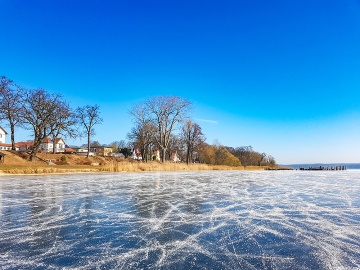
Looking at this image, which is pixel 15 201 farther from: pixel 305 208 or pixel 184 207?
pixel 305 208

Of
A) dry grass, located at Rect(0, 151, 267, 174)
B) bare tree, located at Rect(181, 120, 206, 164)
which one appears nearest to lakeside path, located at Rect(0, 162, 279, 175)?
dry grass, located at Rect(0, 151, 267, 174)

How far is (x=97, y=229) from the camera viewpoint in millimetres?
4453

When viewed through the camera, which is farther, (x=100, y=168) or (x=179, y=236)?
(x=100, y=168)

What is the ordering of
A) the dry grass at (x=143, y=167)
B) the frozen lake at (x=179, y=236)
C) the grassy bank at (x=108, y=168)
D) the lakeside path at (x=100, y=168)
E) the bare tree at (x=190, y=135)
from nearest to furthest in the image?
the frozen lake at (x=179, y=236), the lakeside path at (x=100, y=168), the grassy bank at (x=108, y=168), the dry grass at (x=143, y=167), the bare tree at (x=190, y=135)

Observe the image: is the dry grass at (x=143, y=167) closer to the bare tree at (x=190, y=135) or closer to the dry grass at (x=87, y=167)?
the dry grass at (x=87, y=167)

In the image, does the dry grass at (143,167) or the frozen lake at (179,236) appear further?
the dry grass at (143,167)

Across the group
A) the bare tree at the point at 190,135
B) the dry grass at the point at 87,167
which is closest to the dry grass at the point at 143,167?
the dry grass at the point at 87,167

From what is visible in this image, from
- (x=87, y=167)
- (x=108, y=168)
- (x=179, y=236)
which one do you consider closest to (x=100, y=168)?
(x=108, y=168)

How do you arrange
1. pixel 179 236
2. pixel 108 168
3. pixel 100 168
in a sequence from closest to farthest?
pixel 179 236 → pixel 108 168 → pixel 100 168

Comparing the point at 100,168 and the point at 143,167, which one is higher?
the point at 143,167

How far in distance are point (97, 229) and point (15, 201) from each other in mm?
4183

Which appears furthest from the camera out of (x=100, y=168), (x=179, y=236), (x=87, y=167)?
(x=87, y=167)

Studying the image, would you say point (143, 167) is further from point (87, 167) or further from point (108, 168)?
point (87, 167)

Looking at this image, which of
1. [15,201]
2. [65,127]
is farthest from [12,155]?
[15,201]
